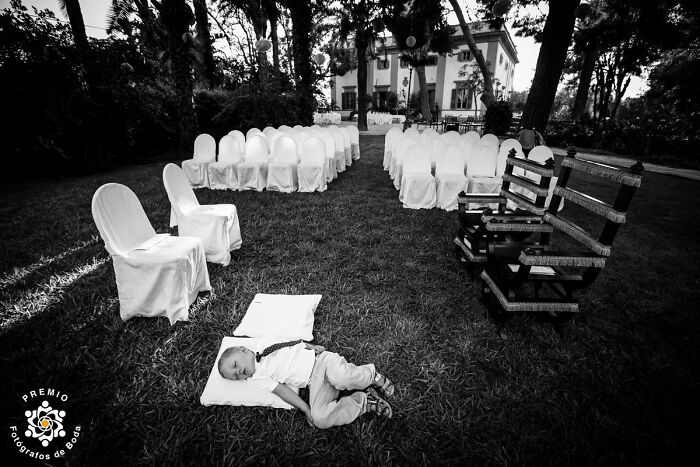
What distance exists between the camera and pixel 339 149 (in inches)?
316

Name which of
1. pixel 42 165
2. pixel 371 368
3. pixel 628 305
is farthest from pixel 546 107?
pixel 42 165

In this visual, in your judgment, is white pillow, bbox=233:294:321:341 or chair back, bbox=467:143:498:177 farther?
chair back, bbox=467:143:498:177

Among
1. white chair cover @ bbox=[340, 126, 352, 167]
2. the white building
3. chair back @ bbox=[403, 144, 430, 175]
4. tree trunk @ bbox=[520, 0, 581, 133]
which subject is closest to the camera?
chair back @ bbox=[403, 144, 430, 175]

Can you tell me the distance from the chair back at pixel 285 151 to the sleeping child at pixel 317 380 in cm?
493

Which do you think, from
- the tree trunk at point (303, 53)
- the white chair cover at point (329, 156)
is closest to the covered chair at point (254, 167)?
the white chair cover at point (329, 156)

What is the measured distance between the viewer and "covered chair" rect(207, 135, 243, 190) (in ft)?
20.2

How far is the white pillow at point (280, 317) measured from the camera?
7.73ft

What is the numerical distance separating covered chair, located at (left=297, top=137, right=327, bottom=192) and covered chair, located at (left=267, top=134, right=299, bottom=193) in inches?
6.5

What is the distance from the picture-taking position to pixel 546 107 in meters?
6.82

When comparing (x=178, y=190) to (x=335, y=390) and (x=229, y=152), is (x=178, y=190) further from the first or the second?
(x=229, y=152)

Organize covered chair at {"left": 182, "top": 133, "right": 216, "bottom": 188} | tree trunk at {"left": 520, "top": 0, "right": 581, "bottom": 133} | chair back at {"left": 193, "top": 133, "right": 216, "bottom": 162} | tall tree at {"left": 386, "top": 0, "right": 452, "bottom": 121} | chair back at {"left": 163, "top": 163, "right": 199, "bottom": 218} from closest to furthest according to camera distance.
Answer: chair back at {"left": 163, "top": 163, "right": 199, "bottom": 218}
tree trunk at {"left": 520, "top": 0, "right": 581, "bottom": 133}
covered chair at {"left": 182, "top": 133, "right": 216, "bottom": 188}
chair back at {"left": 193, "top": 133, "right": 216, "bottom": 162}
tall tree at {"left": 386, "top": 0, "right": 452, "bottom": 121}

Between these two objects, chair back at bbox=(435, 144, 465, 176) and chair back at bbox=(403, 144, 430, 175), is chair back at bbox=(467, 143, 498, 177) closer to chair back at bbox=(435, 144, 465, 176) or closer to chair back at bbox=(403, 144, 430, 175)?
chair back at bbox=(435, 144, 465, 176)

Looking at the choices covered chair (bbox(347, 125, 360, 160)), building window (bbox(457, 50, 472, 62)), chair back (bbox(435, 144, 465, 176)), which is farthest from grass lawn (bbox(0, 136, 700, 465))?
building window (bbox(457, 50, 472, 62))

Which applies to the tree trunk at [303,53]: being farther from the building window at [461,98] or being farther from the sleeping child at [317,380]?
the building window at [461,98]
